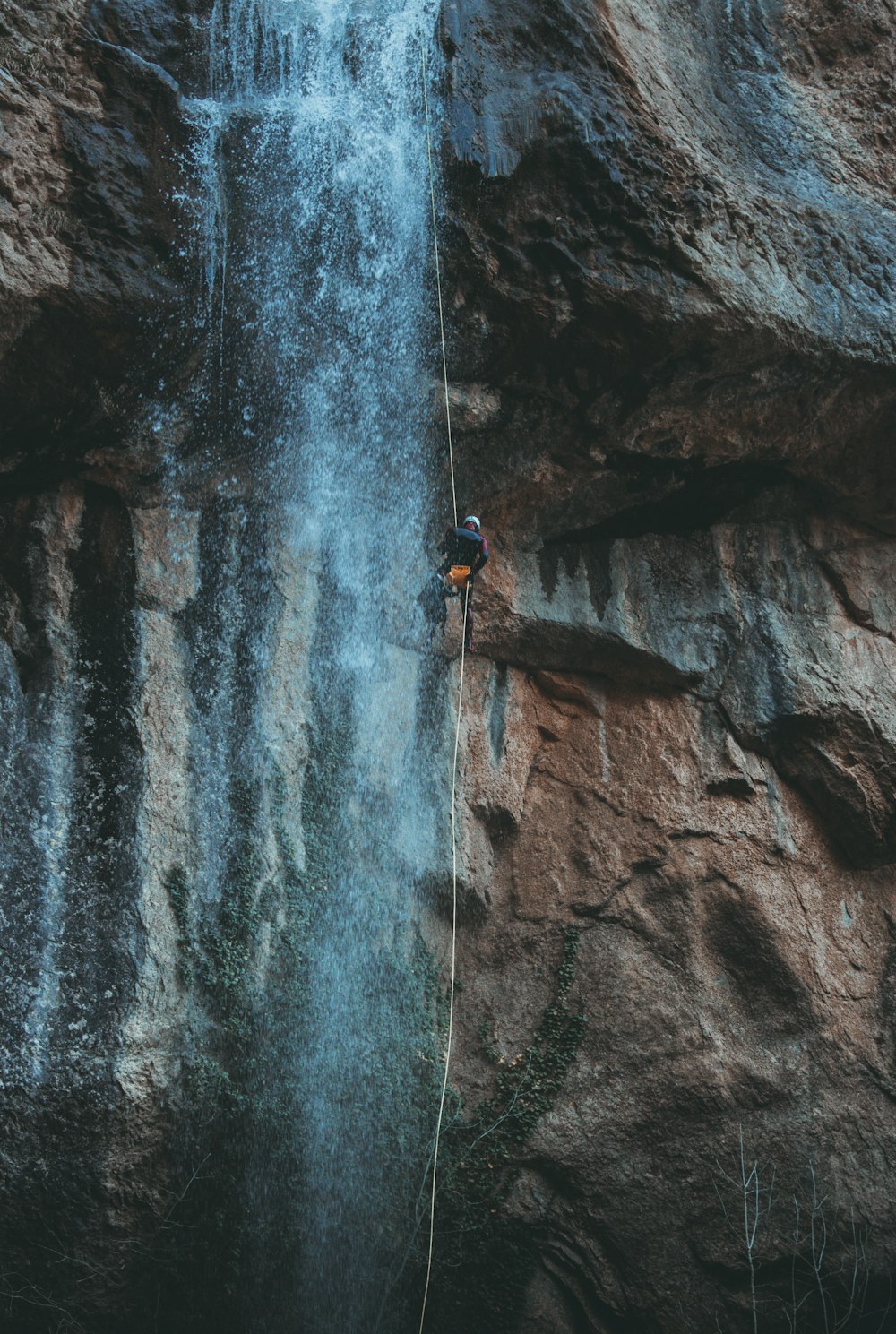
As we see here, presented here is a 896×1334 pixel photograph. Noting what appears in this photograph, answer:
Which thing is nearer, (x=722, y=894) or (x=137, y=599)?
(x=137, y=599)

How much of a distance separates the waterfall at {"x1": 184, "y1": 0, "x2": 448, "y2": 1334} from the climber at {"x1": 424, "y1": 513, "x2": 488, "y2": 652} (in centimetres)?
31

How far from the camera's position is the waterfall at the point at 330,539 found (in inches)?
296

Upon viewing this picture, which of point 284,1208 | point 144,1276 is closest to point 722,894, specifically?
point 284,1208

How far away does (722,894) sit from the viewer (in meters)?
8.24

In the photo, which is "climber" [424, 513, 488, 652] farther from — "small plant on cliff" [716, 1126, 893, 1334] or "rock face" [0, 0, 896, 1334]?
"small plant on cliff" [716, 1126, 893, 1334]

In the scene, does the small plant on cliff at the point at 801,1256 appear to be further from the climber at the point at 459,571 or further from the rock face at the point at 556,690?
the climber at the point at 459,571

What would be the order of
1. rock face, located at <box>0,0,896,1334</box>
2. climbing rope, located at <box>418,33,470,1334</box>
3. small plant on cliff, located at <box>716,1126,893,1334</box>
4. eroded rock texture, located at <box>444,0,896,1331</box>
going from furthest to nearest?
small plant on cliff, located at <box>716,1126,893,1334</box> < climbing rope, located at <box>418,33,470,1334</box> < eroded rock texture, located at <box>444,0,896,1331</box> < rock face, located at <box>0,0,896,1334</box>

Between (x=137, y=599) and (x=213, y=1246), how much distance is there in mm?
3931

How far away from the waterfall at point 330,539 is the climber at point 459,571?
310 mm

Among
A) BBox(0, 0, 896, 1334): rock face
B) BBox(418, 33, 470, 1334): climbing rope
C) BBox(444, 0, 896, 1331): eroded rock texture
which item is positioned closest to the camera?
BBox(0, 0, 896, 1334): rock face

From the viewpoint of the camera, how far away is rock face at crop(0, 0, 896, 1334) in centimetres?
690

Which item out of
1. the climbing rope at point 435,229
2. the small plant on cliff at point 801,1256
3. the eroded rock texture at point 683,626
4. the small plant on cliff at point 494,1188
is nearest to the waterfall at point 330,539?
the climbing rope at point 435,229

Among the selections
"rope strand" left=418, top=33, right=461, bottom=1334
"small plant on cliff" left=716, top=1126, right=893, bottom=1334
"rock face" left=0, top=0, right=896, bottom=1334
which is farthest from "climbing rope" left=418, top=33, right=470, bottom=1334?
"small plant on cliff" left=716, top=1126, right=893, bottom=1334

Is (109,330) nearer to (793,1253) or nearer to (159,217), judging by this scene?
(159,217)
